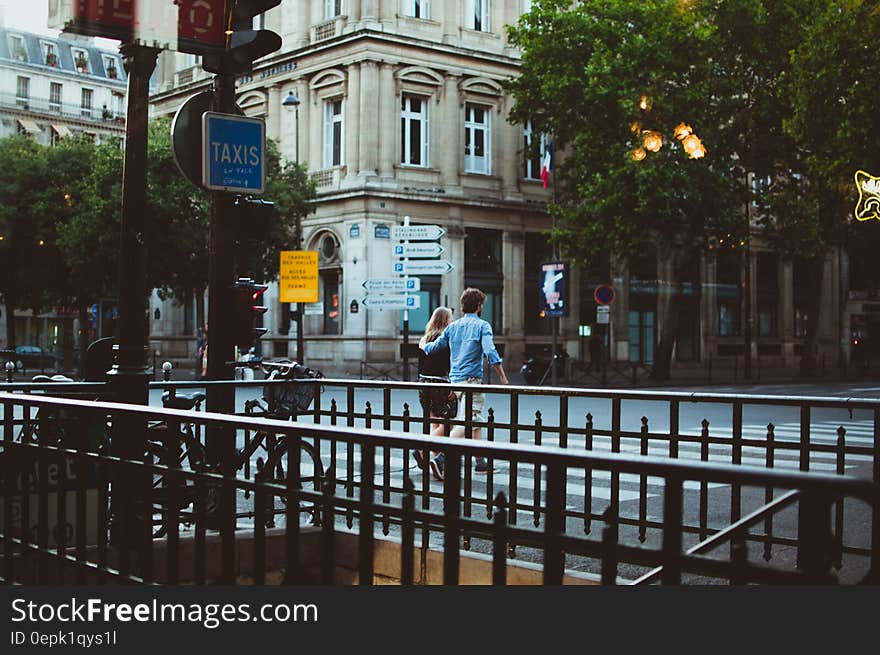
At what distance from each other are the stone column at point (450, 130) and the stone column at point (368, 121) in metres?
3.08

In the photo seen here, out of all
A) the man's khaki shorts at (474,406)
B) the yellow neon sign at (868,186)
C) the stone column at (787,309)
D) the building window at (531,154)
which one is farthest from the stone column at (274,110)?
the man's khaki shorts at (474,406)

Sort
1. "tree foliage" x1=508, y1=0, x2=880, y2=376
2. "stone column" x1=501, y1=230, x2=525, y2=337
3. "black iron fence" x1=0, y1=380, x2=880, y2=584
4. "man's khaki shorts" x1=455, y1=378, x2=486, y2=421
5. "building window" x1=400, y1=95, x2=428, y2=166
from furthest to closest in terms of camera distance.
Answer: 1. "stone column" x1=501, y1=230, x2=525, y2=337
2. "building window" x1=400, y1=95, x2=428, y2=166
3. "tree foliage" x1=508, y1=0, x2=880, y2=376
4. "man's khaki shorts" x1=455, y1=378, x2=486, y2=421
5. "black iron fence" x1=0, y1=380, x2=880, y2=584

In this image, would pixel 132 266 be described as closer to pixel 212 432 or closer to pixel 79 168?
pixel 212 432

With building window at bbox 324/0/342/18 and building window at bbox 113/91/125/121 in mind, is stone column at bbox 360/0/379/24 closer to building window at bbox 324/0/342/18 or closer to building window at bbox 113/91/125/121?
building window at bbox 324/0/342/18

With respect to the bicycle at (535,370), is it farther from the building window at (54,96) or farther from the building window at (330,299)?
the building window at (54,96)

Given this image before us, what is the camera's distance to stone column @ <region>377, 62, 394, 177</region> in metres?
41.6

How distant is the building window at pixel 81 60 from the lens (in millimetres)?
83312

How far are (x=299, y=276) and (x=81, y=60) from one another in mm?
56906

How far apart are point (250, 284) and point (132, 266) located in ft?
3.27

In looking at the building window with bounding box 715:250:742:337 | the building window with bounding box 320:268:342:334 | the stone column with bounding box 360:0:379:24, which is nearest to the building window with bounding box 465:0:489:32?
the stone column with bounding box 360:0:379:24

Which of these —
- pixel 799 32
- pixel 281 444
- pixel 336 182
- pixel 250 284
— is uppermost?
pixel 799 32

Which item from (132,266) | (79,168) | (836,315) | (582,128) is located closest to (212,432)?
(132,266)

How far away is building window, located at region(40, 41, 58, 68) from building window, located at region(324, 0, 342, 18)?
45242 millimetres

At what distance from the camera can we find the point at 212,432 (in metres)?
4.73
